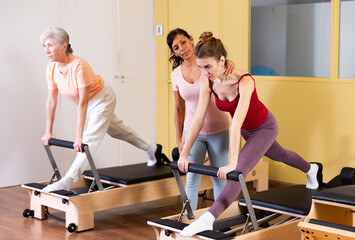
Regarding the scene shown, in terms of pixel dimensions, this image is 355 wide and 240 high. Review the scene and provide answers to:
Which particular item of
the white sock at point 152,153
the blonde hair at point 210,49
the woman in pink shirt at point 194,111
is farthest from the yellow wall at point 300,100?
the blonde hair at point 210,49

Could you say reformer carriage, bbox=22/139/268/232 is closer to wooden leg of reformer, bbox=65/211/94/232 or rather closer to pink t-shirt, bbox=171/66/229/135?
wooden leg of reformer, bbox=65/211/94/232

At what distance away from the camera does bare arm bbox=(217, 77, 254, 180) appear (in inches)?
113

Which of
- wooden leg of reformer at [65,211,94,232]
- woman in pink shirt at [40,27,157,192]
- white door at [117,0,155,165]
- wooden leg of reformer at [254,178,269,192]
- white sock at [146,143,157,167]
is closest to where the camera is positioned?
wooden leg of reformer at [65,211,94,232]

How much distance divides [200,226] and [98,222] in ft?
4.22

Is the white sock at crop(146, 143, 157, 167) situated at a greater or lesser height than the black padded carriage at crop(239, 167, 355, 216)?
greater

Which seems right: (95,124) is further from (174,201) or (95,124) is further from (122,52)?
(122,52)

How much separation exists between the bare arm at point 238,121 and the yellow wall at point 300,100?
186 cm

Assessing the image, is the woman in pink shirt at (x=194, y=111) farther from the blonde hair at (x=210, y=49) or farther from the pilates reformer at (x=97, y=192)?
the pilates reformer at (x=97, y=192)

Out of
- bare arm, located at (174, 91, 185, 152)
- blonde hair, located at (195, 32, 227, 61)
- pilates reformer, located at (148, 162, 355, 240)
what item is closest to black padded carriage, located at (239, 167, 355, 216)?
pilates reformer, located at (148, 162, 355, 240)

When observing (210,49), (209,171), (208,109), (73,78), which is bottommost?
(209,171)

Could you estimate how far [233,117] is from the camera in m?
2.94

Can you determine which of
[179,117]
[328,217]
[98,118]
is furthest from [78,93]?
[328,217]

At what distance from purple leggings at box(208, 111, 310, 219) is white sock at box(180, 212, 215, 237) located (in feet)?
0.13

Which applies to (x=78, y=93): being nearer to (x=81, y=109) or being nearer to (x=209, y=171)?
(x=81, y=109)
